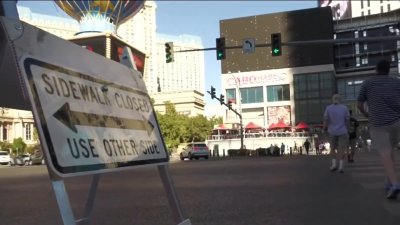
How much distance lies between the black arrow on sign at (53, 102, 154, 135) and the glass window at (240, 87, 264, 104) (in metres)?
89.8

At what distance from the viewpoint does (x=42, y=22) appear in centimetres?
10119

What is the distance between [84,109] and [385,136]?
544cm

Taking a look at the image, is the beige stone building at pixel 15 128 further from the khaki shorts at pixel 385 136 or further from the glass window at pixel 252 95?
the khaki shorts at pixel 385 136

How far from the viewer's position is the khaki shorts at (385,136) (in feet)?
25.0

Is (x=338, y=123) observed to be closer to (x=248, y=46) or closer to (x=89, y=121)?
(x=89, y=121)

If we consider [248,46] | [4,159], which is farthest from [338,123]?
[4,159]

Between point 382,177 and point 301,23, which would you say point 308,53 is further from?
point 382,177

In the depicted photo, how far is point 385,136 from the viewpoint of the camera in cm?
763

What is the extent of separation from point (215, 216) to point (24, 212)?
2785mm

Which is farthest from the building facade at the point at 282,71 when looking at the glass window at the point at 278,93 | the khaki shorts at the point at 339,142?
the khaki shorts at the point at 339,142

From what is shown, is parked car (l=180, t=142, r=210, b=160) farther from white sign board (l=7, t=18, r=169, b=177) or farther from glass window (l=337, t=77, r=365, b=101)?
glass window (l=337, t=77, r=365, b=101)

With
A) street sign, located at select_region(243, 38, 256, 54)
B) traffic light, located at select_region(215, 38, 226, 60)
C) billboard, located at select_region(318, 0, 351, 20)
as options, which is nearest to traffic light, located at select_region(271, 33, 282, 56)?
street sign, located at select_region(243, 38, 256, 54)

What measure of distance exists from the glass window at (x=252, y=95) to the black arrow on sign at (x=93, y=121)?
295ft

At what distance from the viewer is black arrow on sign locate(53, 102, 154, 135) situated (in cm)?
306
